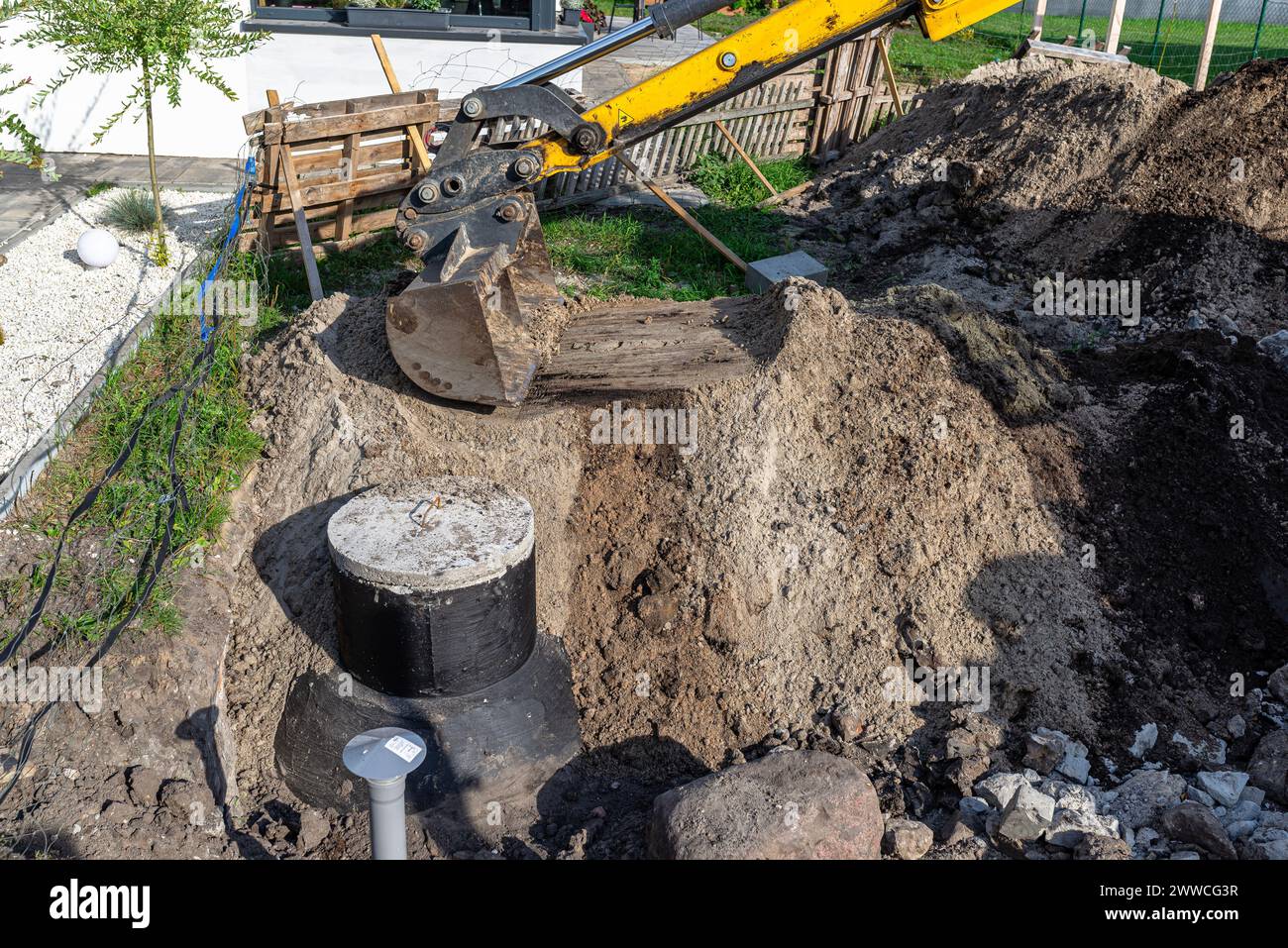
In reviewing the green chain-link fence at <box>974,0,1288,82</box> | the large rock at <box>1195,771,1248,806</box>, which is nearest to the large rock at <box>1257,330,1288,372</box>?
the large rock at <box>1195,771,1248,806</box>

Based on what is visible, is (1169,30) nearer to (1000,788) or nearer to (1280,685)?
(1280,685)

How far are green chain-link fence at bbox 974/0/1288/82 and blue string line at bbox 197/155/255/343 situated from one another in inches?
492

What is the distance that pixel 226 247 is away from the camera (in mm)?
8039

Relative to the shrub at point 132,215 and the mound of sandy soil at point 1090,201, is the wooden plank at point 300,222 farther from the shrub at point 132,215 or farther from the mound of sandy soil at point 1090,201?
the mound of sandy soil at point 1090,201

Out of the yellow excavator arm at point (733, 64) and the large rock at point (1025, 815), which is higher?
the yellow excavator arm at point (733, 64)

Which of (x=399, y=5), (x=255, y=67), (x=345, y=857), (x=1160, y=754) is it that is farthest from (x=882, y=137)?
(x=345, y=857)

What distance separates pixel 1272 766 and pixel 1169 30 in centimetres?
2058

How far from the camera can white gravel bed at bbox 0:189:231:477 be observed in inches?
268

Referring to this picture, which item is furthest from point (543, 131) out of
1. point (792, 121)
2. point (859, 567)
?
point (792, 121)

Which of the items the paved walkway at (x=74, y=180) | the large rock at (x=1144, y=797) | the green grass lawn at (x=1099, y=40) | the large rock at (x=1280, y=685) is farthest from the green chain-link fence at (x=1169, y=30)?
the large rock at (x=1144, y=797)

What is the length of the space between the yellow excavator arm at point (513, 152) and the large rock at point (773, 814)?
2.51m

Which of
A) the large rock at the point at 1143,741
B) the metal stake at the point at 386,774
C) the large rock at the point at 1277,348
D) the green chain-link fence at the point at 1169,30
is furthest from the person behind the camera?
the green chain-link fence at the point at 1169,30

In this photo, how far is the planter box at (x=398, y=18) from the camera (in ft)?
40.0
